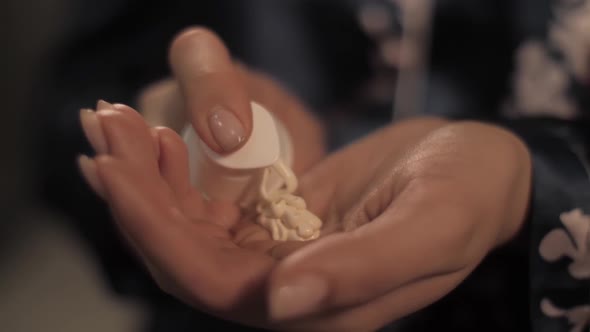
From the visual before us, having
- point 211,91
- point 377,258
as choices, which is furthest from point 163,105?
point 377,258

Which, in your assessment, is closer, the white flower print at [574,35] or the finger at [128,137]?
the finger at [128,137]

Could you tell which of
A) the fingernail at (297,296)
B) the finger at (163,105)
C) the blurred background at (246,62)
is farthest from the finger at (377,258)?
the blurred background at (246,62)

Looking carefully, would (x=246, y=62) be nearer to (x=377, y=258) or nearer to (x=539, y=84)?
(x=539, y=84)

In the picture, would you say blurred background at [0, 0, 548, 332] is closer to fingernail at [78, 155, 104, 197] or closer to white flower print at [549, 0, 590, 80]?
white flower print at [549, 0, 590, 80]

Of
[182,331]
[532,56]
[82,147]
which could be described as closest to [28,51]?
[82,147]

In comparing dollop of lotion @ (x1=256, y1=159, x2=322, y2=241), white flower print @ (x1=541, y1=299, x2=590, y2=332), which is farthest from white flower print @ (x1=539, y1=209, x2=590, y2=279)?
dollop of lotion @ (x1=256, y1=159, x2=322, y2=241)

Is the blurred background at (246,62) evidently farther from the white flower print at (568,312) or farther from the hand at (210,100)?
the white flower print at (568,312)
